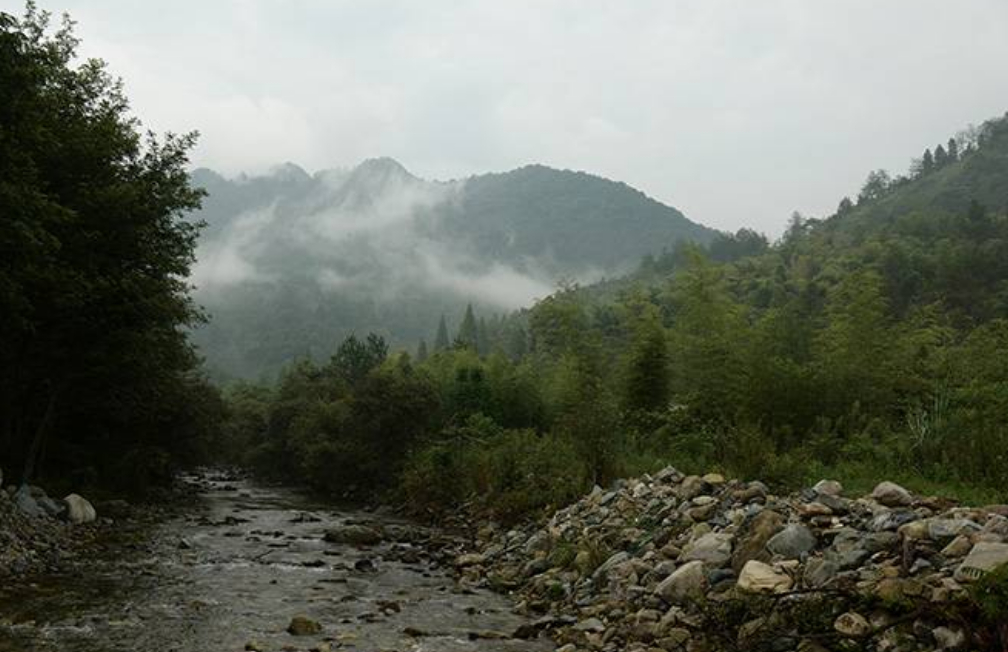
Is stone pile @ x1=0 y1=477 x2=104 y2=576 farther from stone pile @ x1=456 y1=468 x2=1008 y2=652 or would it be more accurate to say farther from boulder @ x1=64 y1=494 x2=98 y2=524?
stone pile @ x1=456 y1=468 x2=1008 y2=652

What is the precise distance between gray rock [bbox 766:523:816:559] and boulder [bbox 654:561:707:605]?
37.2 inches

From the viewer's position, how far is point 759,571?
8.65 m

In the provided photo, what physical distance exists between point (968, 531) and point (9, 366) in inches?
804

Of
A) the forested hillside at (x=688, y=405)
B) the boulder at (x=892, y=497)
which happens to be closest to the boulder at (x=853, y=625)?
the boulder at (x=892, y=497)

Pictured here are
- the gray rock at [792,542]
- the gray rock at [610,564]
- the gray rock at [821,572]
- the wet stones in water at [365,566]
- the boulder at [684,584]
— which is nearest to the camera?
the gray rock at [821,572]

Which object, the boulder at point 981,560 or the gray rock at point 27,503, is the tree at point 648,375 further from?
the boulder at point 981,560

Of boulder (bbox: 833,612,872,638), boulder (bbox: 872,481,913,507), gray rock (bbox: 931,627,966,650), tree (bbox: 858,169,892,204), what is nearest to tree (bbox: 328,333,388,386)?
boulder (bbox: 872,481,913,507)

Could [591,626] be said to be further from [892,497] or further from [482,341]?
Answer: [482,341]

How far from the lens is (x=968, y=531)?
7609 millimetres

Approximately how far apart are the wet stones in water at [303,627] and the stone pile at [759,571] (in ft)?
9.00

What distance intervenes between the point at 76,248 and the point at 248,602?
9.45 metres

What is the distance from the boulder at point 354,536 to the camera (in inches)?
756

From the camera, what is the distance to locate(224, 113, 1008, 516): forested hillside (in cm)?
1378

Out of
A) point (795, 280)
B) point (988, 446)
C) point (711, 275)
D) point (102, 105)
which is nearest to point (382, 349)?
point (711, 275)
